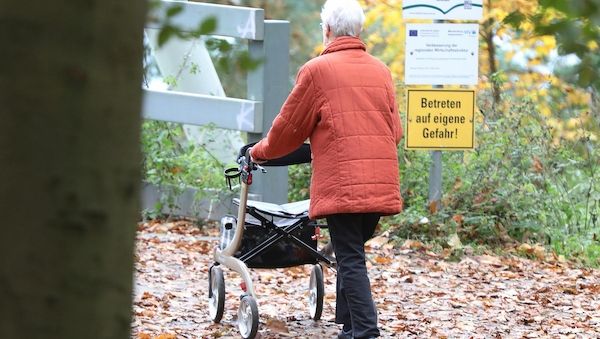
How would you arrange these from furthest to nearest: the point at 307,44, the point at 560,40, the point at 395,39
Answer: the point at 307,44 → the point at 395,39 → the point at 560,40

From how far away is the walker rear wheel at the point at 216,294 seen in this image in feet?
21.3

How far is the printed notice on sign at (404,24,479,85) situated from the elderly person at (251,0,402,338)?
3944 millimetres

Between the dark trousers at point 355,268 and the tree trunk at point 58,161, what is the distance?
389 centimetres

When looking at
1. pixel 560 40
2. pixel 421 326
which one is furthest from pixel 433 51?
pixel 560 40

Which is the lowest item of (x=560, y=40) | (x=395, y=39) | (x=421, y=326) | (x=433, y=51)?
(x=421, y=326)

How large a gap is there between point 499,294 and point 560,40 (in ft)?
17.8

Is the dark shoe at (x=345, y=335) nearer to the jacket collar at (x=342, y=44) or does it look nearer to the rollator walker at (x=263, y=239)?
the rollator walker at (x=263, y=239)

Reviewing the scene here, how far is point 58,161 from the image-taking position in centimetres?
164

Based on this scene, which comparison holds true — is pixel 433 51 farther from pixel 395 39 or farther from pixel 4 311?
pixel 395 39

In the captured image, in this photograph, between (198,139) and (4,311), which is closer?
(4,311)

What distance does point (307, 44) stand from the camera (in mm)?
24438

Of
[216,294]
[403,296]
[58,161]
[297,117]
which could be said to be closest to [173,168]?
[403,296]

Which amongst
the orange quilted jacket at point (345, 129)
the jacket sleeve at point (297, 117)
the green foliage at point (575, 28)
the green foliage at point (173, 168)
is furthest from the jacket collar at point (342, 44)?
the green foliage at point (173, 168)

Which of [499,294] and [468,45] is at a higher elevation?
[468,45]
